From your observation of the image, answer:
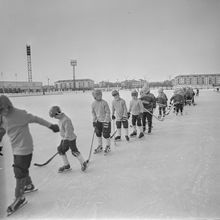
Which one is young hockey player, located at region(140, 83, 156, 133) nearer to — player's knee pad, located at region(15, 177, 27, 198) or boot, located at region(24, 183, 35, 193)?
boot, located at region(24, 183, 35, 193)

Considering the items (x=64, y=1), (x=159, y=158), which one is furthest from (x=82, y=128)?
(x=64, y=1)

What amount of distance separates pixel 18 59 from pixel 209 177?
2847 mm

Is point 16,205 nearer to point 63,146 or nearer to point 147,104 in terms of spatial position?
point 63,146

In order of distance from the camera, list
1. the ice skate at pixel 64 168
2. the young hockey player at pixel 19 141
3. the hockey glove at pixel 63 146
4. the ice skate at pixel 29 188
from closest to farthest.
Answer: the young hockey player at pixel 19 141
the ice skate at pixel 29 188
the hockey glove at pixel 63 146
the ice skate at pixel 64 168

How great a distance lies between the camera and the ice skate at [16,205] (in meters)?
2.16

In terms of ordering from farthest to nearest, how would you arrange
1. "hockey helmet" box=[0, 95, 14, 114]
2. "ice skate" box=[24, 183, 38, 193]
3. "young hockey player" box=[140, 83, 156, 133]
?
"young hockey player" box=[140, 83, 156, 133], "ice skate" box=[24, 183, 38, 193], "hockey helmet" box=[0, 95, 14, 114]

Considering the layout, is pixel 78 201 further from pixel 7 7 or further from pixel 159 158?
pixel 7 7

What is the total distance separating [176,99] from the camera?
965 centimetres

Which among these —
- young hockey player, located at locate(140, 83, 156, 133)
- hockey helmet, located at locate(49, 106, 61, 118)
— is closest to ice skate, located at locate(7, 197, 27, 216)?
hockey helmet, located at locate(49, 106, 61, 118)

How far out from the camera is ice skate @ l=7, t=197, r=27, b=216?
2160 millimetres

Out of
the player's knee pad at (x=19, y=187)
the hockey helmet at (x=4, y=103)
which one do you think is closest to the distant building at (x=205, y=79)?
the hockey helmet at (x=4, y=103)

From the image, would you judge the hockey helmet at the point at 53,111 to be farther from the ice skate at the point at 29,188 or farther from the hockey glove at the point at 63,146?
the ice skate at the point at 29,188

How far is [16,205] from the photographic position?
7.25ft

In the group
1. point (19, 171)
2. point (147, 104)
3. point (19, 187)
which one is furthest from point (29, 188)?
point (147, 104)
